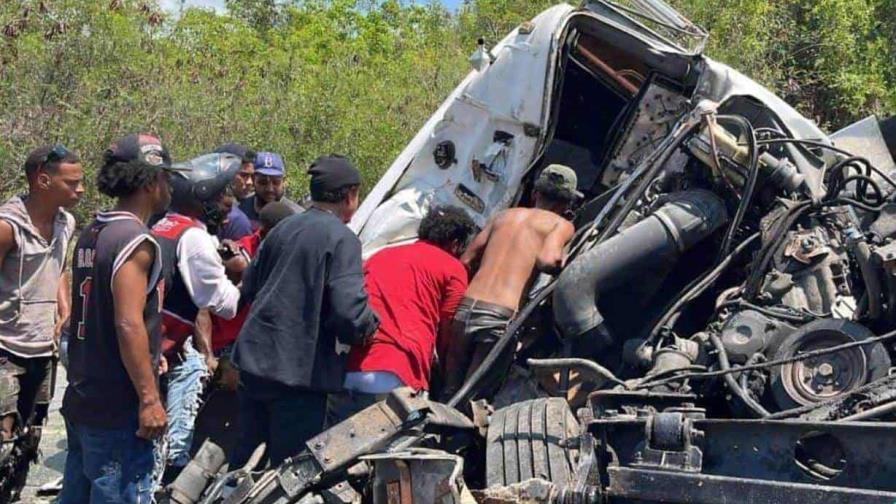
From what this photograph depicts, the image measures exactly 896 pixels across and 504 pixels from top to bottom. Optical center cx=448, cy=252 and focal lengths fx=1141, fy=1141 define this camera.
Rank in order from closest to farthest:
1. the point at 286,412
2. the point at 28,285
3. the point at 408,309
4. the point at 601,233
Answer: the point at 286,412 → the point at 408,309 → the point at 28,285 → the point at 601,233

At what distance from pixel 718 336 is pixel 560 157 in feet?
8.06

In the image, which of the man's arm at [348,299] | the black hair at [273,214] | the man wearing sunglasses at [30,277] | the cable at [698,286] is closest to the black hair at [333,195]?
the man's arm at [348,299]

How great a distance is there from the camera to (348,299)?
14.1ft

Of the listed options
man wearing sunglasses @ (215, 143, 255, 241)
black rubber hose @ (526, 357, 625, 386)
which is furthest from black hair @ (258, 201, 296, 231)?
black rubber hose @ (526, 357, 625, 386)

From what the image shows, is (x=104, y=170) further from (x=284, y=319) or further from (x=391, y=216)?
(x=391, y=216)

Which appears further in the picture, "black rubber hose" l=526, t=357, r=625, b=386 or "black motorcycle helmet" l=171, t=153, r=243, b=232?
"black motorcycle helmet" l=171, t=153, r=243, b=232

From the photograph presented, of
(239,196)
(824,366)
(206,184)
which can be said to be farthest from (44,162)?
(824,366)

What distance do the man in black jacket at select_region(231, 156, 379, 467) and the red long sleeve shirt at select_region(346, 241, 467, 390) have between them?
0.65ft

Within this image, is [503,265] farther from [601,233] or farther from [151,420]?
[151,420]

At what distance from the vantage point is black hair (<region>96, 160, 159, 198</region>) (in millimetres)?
3881

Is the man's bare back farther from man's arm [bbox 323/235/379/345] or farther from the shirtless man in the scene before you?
man's arm [bbox 323/235/379/345]

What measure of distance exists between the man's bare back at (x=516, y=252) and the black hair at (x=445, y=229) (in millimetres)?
173

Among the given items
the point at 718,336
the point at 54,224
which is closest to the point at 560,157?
the point at 718,336

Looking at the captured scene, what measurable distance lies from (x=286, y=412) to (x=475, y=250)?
56.1 inches
